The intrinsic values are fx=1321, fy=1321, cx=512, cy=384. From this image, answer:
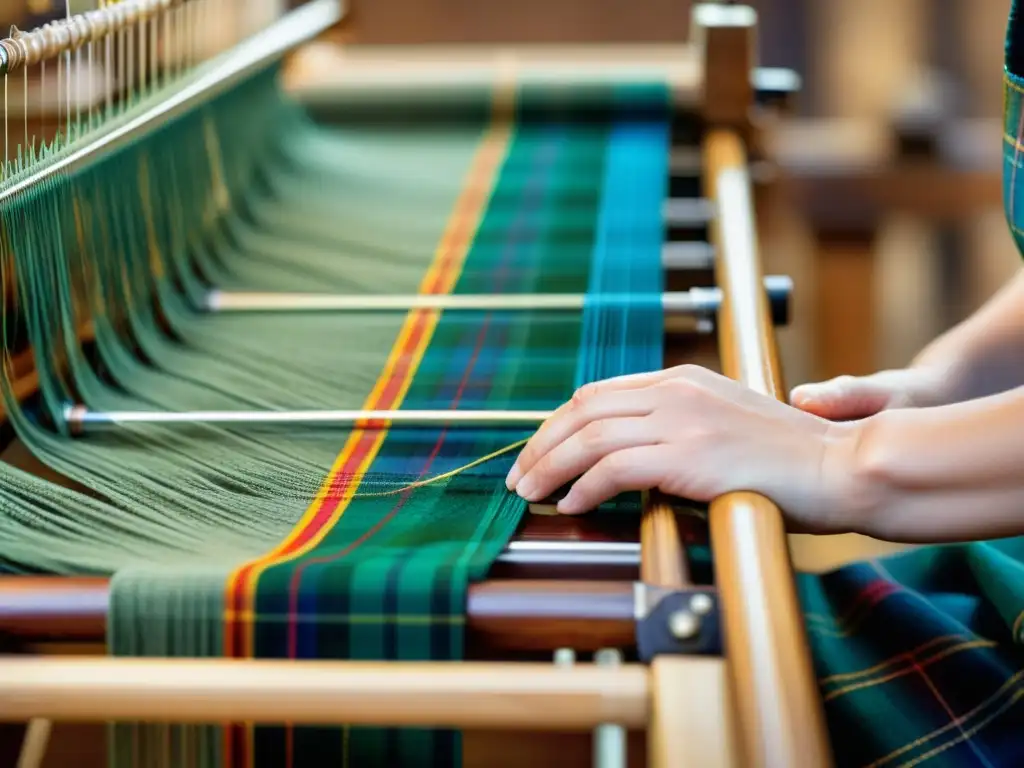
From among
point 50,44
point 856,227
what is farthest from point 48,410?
point 856,227

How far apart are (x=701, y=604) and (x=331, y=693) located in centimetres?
18

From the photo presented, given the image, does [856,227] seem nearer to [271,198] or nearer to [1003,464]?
[271,198]

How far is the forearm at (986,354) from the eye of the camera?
1065mm

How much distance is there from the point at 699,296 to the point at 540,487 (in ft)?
1.40

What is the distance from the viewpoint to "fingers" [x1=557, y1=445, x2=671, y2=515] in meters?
0.75

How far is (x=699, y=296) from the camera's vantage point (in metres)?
1.18

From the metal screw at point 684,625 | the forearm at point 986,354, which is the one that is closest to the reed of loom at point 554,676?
the metal screw at point 684,625

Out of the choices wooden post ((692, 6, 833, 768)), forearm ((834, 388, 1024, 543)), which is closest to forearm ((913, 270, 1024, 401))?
wooden post ((692, 6, 833, 768))

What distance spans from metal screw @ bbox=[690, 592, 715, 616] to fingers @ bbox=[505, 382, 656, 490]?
0.52 feet

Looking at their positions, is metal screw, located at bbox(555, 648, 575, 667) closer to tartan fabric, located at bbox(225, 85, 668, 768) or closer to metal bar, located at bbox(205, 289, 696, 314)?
tartan fabric, located at bbox(225, 85, 668, 768)

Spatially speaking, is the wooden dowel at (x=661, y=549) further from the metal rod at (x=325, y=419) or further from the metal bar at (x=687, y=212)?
the metal bar at (x=687, y=212)

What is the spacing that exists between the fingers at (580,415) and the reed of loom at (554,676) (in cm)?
8

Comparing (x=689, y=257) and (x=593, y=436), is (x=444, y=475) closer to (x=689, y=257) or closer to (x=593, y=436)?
(x=593, y=436)

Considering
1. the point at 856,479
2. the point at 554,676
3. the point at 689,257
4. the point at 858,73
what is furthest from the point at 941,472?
the point at 858,73
